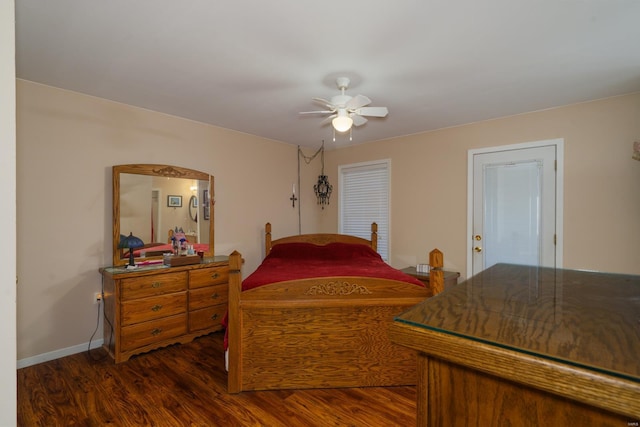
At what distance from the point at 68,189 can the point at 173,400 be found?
2108 mm

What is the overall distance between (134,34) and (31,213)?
186 centimetres

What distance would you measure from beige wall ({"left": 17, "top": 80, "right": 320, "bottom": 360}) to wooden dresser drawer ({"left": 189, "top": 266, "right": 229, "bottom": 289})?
2.77 ft

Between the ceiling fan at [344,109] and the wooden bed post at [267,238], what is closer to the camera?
the ceiling fan at [344,109]

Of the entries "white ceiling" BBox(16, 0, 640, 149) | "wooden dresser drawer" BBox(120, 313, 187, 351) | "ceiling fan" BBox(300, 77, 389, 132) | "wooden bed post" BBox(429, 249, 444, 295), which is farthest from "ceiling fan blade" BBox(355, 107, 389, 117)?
"wooden dresser drawer" BBox(120, 313, 187, 351)

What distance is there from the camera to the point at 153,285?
9.32ft

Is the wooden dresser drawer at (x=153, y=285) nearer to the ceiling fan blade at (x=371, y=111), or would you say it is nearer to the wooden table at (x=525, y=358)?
the ceiling fan blade at (x=371, y=111)

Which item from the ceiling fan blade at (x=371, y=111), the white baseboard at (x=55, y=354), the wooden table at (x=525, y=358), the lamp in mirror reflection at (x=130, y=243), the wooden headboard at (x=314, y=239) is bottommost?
the white baseboard at (x=55, y=354)

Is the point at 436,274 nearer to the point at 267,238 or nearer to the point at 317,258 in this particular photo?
the point at 317,258

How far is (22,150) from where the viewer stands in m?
2.50

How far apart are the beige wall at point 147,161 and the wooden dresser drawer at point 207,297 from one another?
0.65 metres

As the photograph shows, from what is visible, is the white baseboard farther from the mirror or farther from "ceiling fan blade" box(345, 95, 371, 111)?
"ceiling fan blade" box(345, 95, 371, 111)

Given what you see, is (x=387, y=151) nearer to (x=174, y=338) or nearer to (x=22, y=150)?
(x=174, y=338)

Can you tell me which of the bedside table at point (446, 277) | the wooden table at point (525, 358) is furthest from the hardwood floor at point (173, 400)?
the wooden table at point (525, 358)

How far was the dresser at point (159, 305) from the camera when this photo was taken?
2662mm
